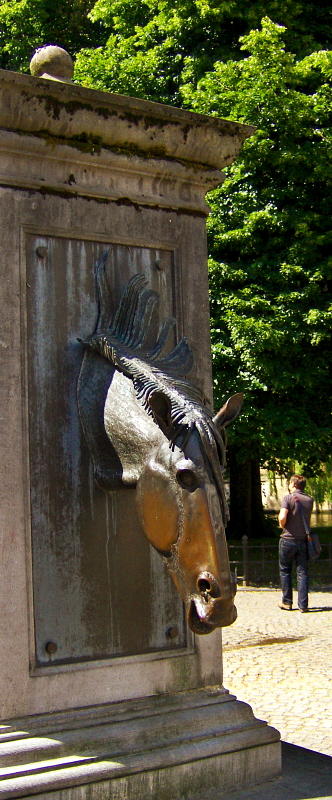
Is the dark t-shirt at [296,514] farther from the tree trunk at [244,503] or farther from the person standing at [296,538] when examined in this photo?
the tree trunk at [244,503]

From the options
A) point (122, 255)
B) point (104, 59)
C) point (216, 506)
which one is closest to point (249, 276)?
point (104, 59)

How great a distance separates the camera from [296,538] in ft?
44.0

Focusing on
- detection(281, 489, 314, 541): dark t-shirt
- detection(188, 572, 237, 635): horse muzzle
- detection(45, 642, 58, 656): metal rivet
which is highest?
detection(281, 489, 314, 541): dark t-shirt

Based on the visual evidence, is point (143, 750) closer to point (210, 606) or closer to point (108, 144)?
point (210, 606)

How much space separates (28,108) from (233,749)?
2.73 metres

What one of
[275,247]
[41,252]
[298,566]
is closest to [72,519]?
[41,252]

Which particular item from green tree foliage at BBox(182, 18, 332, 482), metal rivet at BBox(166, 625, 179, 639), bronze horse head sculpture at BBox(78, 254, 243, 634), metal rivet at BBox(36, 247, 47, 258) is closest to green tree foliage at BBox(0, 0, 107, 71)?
green tree foliage at BBox(182, 18, 332, 482)

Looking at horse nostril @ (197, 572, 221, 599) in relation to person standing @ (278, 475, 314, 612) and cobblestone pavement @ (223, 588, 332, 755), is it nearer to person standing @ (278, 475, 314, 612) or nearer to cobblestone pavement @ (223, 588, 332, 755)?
cobblestone pavement @ (223, 588, 332, 755)

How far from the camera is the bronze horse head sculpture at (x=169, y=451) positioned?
10.5ft

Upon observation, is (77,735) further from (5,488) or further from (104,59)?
(104,59)

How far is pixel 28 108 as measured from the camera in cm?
381

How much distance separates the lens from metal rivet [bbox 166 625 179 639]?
4129mm

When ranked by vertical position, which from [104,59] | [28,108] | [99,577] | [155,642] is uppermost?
[104,59]

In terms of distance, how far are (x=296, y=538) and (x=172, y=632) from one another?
9475mm
